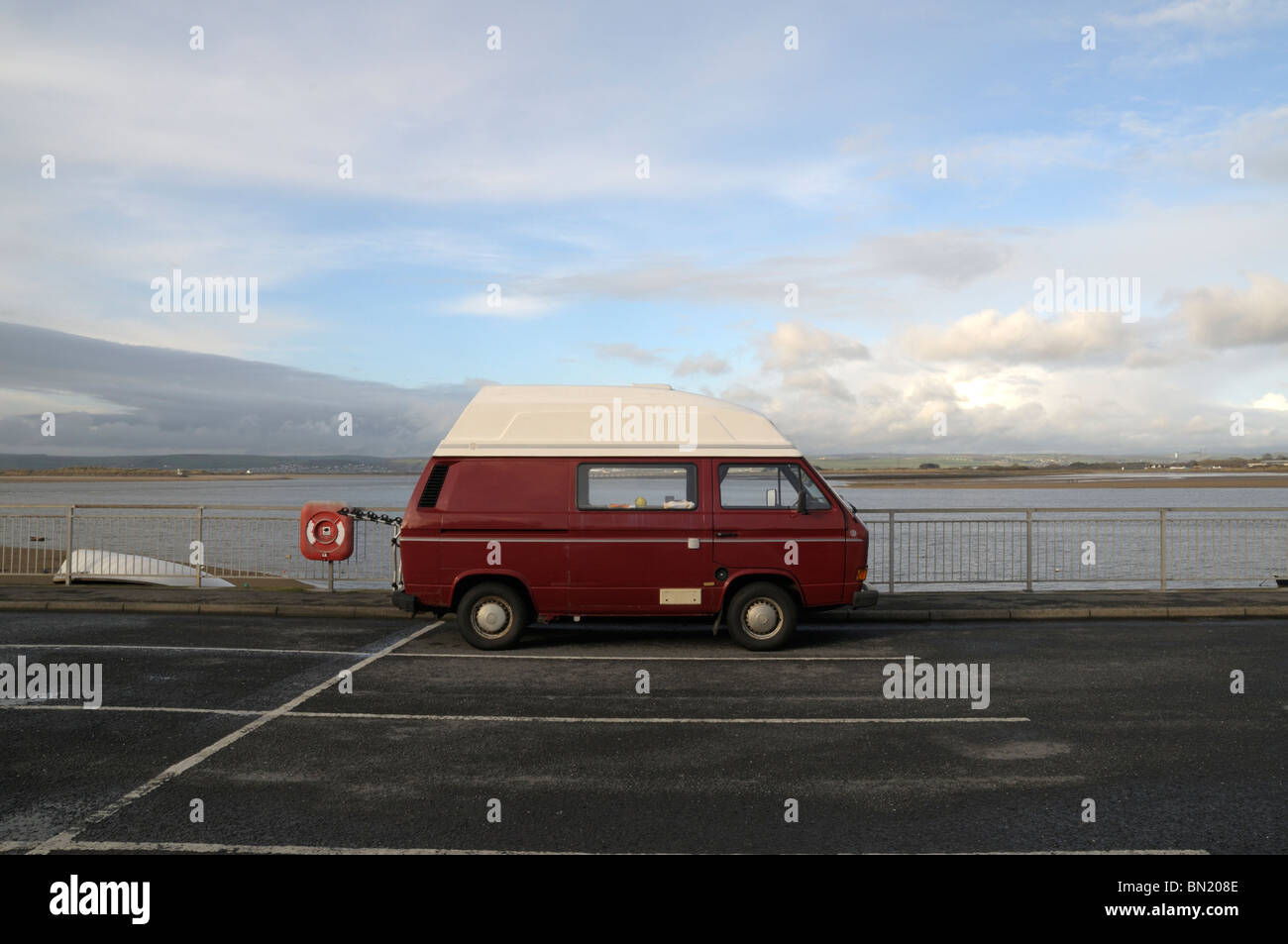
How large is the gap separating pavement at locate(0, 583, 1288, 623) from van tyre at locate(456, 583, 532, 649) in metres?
2.55

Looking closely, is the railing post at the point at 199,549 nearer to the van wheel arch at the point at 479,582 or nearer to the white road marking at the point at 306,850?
the van wheel arch at the point at 479,582

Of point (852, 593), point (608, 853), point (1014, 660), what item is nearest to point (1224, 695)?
point (1014, 660)

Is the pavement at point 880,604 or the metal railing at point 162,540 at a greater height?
the metal railing at point 162,540

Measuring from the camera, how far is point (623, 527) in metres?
9.41

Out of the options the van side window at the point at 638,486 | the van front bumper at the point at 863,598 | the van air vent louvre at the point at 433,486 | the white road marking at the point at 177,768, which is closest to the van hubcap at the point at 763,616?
the van front bumper at the point at 863,598

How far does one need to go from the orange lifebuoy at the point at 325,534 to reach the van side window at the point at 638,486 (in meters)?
3.57

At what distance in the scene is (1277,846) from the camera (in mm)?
4363

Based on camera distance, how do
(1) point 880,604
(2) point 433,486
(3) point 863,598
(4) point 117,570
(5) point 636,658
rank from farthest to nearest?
1. (4) point 117,570
2. (1) point 880,604
3. (3) point 863,598
4. (2) point 433,486
5. (5) point 636,658

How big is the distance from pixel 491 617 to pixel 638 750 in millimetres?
3852

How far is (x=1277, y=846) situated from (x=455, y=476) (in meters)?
7.41

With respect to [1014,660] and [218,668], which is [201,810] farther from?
[1014,660]

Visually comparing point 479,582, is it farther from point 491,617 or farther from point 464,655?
point 464,655

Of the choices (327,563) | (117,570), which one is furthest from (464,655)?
(117,570)

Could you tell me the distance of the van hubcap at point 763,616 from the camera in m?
9.55
